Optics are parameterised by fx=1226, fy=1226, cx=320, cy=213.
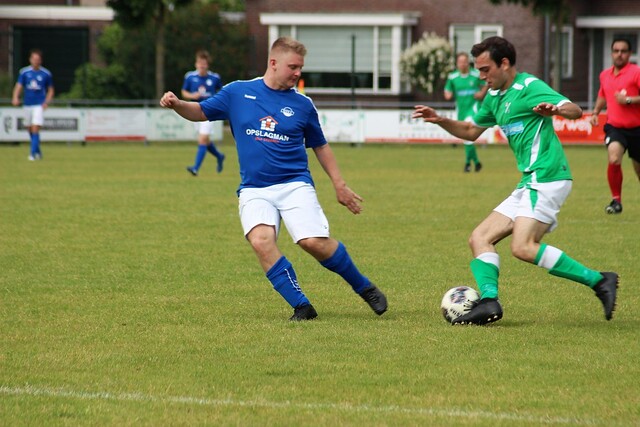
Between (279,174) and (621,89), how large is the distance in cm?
733

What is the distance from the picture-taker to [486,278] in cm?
754

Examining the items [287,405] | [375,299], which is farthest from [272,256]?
[287,405]

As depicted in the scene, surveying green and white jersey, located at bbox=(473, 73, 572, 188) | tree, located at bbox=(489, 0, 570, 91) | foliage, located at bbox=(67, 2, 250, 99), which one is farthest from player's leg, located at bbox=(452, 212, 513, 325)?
foliage, located at bbox=(67, 2, 250, 99)

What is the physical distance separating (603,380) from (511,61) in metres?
2.40

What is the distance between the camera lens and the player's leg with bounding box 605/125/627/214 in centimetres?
1405

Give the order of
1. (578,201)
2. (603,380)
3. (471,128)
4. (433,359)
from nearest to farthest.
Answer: (603,380)
(433,359)
(471,128)
(578,201)

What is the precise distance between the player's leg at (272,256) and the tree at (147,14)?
29.3 meters

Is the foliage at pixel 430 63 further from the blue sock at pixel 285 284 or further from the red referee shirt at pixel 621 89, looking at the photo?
the blue sock at pixel 285 284

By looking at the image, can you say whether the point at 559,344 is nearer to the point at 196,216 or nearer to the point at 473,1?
the point at 196,216

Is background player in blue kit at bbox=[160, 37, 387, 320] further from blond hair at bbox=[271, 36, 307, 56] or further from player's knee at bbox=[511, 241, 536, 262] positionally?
player's knee at bbox=[511, 241, 536, 262]

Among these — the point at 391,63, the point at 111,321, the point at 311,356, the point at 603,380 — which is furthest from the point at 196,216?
the point at 391,63

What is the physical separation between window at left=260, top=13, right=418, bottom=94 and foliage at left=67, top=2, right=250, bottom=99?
1.52 meters

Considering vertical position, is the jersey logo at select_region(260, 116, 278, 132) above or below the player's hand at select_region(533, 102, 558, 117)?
below

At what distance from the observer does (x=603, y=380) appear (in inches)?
233
